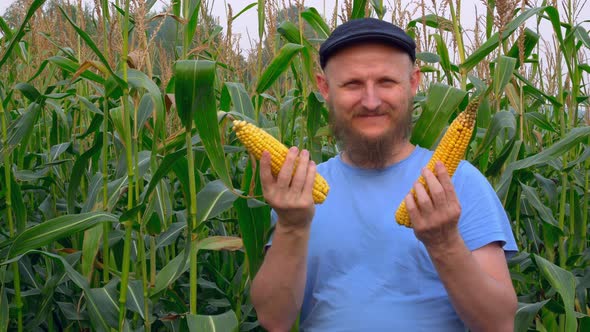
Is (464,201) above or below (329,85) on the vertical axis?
below

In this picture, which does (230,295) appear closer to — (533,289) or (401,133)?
(401,133)

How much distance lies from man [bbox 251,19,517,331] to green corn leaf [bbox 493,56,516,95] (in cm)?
73

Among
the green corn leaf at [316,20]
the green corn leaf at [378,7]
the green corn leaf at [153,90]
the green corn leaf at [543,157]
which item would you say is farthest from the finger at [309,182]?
the green corn leaf at [378,7]

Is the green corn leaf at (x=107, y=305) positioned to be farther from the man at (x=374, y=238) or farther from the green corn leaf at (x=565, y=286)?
the green corn leaf at (x=565, y=286)

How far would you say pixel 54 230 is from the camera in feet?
9.11

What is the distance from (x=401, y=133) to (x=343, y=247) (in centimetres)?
52

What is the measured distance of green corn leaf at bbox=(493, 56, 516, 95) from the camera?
351 cm

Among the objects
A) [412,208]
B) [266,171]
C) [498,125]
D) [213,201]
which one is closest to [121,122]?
[213,201]

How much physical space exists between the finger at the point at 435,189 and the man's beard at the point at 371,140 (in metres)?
0.65

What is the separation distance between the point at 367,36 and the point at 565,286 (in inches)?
53.4

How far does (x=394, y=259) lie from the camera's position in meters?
2.76

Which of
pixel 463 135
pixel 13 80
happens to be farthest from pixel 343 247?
pixel 13 80

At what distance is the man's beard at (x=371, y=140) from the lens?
279 cm

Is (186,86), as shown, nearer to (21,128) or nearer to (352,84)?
(352,84)
